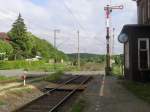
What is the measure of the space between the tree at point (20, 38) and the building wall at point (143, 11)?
73.8m

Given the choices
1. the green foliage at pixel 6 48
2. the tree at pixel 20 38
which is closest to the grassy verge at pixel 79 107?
the green foliage at pixel 6 48

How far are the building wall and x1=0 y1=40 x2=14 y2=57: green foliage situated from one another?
63.1 m

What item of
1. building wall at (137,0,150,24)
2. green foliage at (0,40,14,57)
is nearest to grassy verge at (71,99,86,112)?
building wall at (137,0,150,24)

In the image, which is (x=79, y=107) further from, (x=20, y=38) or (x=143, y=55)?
(x=20, y=38)

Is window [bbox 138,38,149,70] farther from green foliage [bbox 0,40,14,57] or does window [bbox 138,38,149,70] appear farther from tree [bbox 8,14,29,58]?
tree [bbox 8,14,29,58]

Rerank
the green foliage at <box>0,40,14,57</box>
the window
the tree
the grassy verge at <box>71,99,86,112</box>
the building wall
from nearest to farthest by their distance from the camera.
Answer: the grassy verge at <box>71,99,86,112</box>, the window, the building wall, the green foliage at <box>0,40,14,57</box>, the tree

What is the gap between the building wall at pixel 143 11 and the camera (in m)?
36.1

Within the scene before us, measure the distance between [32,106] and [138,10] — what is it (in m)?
25.9

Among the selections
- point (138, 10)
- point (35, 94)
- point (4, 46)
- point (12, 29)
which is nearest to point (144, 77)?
point (35, 94)

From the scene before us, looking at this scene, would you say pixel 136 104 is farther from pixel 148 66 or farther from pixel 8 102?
pixel 148 66

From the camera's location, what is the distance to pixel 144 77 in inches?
1246

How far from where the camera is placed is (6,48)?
103812mm

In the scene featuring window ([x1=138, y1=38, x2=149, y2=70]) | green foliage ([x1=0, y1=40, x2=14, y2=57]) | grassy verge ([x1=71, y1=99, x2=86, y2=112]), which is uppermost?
green foliage ([x1=0, y1=40, x2=14, y2=57])

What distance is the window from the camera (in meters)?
32.0
